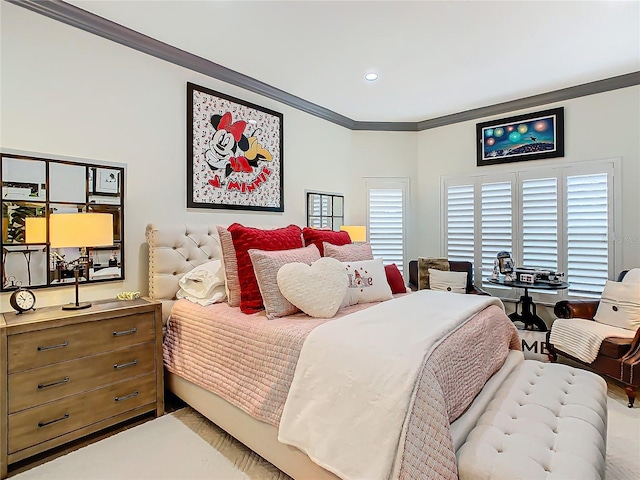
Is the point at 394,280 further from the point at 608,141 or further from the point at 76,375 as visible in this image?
the point at 608,141

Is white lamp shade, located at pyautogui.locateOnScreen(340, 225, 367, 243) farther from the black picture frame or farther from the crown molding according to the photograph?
the black picture frame

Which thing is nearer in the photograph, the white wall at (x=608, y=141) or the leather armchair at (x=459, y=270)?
the white wall at (x=608, y=141)

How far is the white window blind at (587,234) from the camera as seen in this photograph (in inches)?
142

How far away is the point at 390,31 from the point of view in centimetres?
Result: 261

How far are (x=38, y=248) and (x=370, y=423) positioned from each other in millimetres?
2284

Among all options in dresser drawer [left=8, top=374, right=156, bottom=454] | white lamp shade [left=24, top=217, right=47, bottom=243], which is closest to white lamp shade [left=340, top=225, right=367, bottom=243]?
dresser drawer [left=8, top=374, right=156, bottom=454]

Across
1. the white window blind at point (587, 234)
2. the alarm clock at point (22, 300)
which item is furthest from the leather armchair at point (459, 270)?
the alarm clock at point (22, 300)

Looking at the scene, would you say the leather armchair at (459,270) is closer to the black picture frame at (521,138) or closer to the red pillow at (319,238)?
the black picture frame at (521,138)

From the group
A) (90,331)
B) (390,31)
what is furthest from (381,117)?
(90,331)

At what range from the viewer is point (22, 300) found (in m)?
2.01

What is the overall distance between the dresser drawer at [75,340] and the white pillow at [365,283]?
1.37 meters

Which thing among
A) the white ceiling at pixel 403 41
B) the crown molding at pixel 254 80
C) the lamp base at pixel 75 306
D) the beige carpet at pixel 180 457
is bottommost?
the beige carpet at pixel 180 457

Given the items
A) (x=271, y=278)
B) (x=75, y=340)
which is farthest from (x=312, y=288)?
(x=75, y=340)

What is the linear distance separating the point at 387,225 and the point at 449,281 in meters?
1.19
